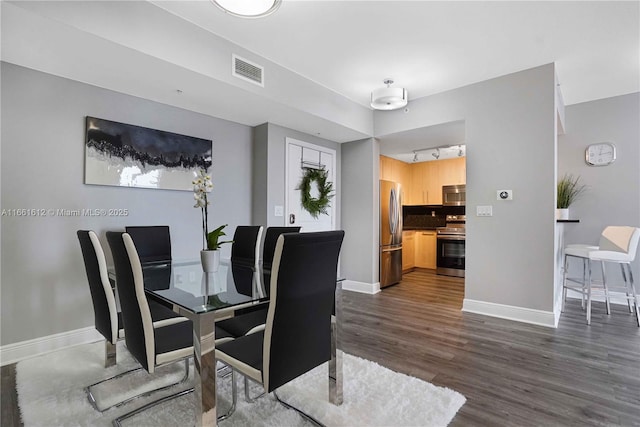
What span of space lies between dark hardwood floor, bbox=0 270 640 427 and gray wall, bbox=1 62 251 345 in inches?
22.1

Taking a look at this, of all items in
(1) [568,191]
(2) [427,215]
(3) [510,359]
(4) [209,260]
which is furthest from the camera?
(2) [427,215]

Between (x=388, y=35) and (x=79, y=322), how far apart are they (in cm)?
372

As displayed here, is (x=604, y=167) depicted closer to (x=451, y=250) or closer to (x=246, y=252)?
(x=451, y=250)

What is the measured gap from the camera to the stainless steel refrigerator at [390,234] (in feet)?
16.3

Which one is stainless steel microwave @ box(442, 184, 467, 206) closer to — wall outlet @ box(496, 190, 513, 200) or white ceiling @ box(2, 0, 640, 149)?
white ceiling @ box(2, 0, 640, 149)

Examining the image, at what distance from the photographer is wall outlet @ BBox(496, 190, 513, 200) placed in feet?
11.4

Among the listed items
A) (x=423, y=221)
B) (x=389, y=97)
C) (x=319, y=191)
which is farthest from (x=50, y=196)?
(x=423, y=221)

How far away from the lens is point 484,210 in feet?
12.1

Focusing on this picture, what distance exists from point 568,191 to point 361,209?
2.83 metres

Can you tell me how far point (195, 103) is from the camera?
10.9 feet

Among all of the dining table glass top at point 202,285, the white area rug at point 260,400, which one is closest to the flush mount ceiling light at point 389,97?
the dining table glass top at point 202,285

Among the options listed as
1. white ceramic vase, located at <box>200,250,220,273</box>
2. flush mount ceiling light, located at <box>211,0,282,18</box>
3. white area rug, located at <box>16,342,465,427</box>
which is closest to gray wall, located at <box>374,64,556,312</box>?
white area rug, located at <box>16,342,465,427</box>

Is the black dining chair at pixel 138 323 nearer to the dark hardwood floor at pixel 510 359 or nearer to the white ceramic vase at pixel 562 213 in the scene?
the dark hardwood floor at pixel 510 359

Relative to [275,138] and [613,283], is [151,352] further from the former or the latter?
[613,283]
